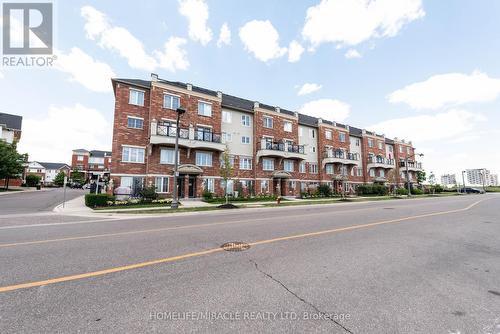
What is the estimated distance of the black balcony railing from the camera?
29828 millimetres

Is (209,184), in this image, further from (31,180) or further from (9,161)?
(31,180)

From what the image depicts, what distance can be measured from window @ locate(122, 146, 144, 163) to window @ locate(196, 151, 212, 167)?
590cm

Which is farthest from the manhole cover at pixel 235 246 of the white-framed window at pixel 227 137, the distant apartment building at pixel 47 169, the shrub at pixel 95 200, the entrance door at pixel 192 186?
the distant apartment building at pixel 47 169

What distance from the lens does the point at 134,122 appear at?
23.1m

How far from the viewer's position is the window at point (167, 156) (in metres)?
23.5

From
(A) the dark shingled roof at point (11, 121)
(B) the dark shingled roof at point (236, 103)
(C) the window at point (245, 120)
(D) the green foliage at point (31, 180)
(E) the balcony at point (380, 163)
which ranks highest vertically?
(A) the dark shingled roof at point (11, 121)

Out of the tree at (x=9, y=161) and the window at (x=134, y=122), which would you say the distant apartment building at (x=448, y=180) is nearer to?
the window at (x=134, y=122)

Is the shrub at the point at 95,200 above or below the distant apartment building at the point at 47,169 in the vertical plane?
below

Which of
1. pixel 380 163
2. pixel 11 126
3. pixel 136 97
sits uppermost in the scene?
pixel 11 126

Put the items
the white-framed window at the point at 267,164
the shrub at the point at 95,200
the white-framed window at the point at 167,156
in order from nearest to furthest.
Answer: the shrub at the point at 95,200
the white-framed window at the point at 167,156
the white-framed window at the point at 267,164

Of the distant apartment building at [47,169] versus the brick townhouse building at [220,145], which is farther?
the distant apartment building at [47,169]

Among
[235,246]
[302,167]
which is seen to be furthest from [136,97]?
[302,167]

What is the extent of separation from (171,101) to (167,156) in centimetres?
631

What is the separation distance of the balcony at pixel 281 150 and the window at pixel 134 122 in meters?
14.5
